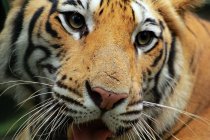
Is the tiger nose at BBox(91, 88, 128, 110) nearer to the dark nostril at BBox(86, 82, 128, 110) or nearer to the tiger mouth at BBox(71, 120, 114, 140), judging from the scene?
the dark nostril at BBox(86, 82, 128, 110)

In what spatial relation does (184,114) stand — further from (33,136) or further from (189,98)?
(33,136)

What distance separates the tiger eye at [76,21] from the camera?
2396 mm

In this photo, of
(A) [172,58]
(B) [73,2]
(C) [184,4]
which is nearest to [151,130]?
(A) [172,58]

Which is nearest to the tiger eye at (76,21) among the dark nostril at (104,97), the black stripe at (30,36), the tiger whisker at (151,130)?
the black stripe at (30,36)

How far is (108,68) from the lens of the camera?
223cm

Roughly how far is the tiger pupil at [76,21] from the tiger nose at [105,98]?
0.34 metres

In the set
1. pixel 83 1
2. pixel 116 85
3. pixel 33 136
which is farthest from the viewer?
pixel 33 136

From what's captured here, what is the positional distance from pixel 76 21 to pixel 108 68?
0.89 feet

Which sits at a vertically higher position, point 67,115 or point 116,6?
point 116,6

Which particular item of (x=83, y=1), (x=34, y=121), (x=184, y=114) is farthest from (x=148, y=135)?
(x=83, y=1)

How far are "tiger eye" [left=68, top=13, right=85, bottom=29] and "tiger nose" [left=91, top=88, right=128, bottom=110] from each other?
0.33 m

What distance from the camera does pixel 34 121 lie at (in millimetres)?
2641

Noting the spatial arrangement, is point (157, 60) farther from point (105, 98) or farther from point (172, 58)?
point (105, 98)

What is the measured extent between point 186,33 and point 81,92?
0.73 m
